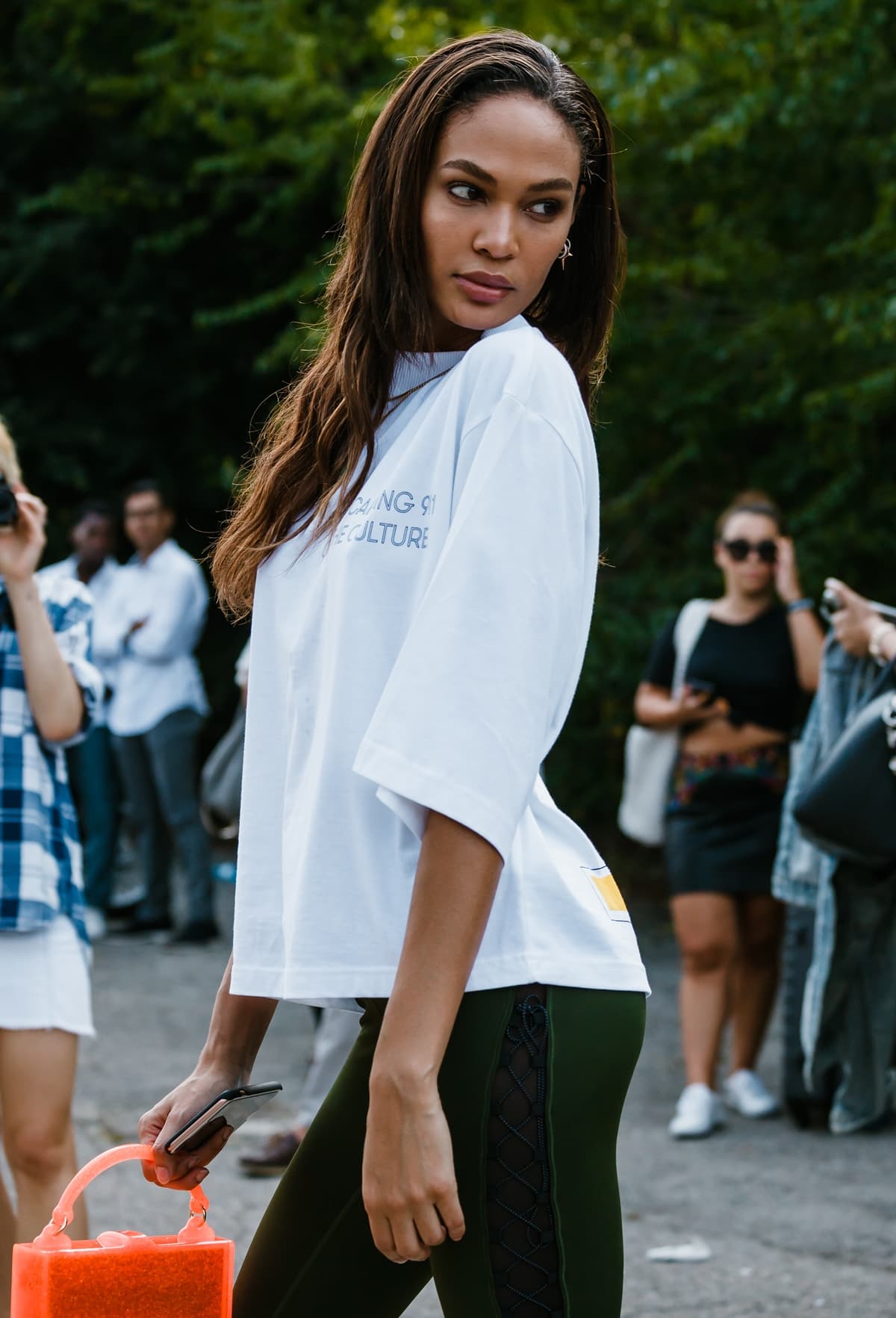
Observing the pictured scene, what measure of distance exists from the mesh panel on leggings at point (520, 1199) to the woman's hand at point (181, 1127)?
0.44 metres

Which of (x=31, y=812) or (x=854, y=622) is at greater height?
(x=854, y=622)

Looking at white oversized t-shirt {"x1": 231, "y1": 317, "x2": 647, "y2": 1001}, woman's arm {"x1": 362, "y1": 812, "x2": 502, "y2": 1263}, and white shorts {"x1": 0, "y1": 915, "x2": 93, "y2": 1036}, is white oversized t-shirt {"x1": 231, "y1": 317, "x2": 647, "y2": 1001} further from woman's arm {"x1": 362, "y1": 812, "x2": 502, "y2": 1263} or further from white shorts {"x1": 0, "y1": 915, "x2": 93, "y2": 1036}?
white shorts {"x1": 0, "y1": 915, "x2": 93, "y2": 1036}

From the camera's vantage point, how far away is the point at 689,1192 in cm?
494

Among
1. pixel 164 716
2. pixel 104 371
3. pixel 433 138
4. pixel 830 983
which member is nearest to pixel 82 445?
pixel 104 371

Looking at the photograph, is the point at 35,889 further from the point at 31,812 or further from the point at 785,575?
the point at 785,575

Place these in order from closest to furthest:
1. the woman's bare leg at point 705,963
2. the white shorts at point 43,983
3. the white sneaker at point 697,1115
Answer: the white shorts at point 43,983
the white sneaker at point 697,1115
the woman's bare leg at point 705,963

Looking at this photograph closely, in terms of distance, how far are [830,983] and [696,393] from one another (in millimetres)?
4180

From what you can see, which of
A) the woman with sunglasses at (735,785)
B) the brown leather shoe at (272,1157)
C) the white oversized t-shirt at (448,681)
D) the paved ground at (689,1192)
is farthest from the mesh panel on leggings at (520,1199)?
the woman with sunglasses at (735,785)

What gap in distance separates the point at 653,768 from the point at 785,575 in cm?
85

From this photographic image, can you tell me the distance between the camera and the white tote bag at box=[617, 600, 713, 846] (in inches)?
240

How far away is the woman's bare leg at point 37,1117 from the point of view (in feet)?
10.3

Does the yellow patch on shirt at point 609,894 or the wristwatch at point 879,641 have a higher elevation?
the wristwatch at point 879,641

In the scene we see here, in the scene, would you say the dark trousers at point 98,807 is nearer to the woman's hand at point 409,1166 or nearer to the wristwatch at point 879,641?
the wristwatch at point 879,641

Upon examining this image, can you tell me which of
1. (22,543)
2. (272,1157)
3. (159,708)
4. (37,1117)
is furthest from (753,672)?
(159,708)
